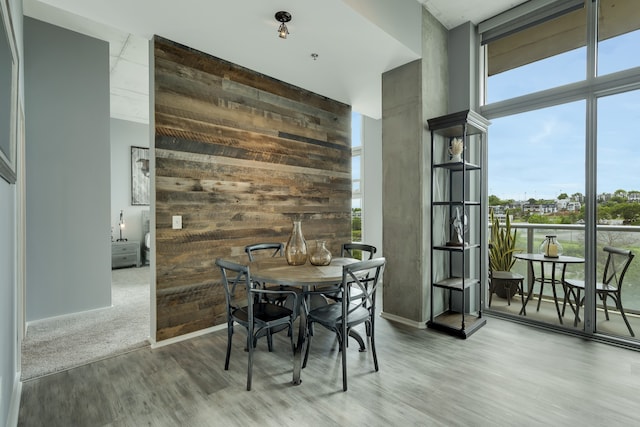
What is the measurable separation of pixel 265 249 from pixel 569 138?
11.0 feet

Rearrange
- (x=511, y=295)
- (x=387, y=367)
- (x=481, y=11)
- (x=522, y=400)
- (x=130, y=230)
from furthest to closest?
(x=130, y=230) → (x=511, y=295) → (x=481, y=11) → (x=387, y=367) → (x=522, y=400)

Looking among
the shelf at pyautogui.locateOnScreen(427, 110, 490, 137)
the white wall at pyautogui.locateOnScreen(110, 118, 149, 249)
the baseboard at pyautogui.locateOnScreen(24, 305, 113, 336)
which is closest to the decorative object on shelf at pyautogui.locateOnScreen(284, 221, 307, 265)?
the shelf at pyautogui.locateOnScreen(427, 110, 490, 137)

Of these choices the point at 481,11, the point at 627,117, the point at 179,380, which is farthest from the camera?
the point at 481,11

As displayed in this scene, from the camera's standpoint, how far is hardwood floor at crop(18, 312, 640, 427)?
6.09 ft

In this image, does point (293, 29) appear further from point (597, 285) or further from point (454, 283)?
point (597, 285)

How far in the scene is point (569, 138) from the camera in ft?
10.3

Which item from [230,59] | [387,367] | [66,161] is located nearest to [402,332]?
[387,367]

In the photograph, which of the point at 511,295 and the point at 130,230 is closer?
the point at 511,295

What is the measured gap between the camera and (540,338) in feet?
9.75

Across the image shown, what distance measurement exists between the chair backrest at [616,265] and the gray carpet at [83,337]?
4.31 metres

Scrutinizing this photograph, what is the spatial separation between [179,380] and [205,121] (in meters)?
2.27

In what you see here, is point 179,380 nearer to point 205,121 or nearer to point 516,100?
point 205,121

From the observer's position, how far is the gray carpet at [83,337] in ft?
8.32

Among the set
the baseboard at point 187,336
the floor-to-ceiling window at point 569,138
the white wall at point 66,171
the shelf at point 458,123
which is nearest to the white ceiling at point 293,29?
the white wall at point 66,171
